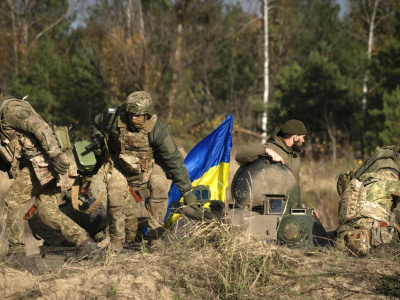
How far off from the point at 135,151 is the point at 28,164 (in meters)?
1.12

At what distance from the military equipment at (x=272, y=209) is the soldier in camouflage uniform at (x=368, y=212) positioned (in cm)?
32

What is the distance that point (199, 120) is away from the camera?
2714cm

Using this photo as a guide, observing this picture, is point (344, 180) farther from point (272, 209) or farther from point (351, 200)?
point (272, 209)

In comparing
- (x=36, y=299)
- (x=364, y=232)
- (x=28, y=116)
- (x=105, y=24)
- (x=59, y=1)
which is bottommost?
(x=36, y=299)

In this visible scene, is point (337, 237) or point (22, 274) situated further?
point (337, 237)

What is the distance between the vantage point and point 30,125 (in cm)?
660

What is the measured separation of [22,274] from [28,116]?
5.17 feet

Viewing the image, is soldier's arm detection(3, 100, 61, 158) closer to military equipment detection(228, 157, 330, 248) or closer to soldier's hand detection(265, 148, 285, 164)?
military equipment detection(228, 157, 330, 248)

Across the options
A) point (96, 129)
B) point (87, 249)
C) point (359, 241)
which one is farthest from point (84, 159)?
point (359, 241)

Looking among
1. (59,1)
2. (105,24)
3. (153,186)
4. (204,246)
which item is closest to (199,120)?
(105,24)

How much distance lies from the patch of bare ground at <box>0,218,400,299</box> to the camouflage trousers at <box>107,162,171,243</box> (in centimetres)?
124

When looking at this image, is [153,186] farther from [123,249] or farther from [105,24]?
[105,24]

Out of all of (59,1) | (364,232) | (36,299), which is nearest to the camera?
(36,299)

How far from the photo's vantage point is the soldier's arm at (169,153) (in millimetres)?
7102
